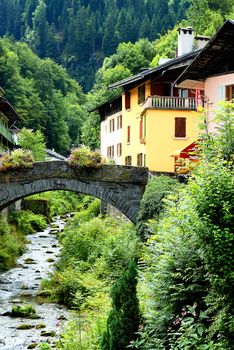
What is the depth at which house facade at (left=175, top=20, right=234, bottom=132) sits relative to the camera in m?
21.2

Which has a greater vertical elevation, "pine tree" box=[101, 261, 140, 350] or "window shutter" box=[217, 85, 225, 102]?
"window shutter" box=[217, 85, 225, 102]

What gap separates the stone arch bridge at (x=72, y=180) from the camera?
1293 inches

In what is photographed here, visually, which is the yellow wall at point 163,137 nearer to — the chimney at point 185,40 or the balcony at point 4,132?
the chimney at point 185,40

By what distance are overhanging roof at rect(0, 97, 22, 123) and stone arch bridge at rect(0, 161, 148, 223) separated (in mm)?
17011

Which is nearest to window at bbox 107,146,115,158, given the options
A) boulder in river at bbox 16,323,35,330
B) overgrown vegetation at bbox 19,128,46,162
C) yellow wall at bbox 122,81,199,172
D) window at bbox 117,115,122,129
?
window at bbox 117,115,122,129

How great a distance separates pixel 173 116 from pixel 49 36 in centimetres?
15209

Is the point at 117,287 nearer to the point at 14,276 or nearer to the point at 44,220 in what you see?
the point at 14,276

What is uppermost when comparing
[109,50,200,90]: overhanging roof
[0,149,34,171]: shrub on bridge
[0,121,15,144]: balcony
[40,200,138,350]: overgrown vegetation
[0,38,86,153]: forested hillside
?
[0,38,86,153]: forested hillside

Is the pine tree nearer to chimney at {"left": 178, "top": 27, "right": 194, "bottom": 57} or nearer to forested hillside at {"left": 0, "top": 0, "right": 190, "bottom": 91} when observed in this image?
chimney at {"left": 178, "top": 27, "right": 194, "bottom": 57}

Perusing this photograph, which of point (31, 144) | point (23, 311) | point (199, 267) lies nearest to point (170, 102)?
point (23, 311)

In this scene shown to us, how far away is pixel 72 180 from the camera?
3297 cm

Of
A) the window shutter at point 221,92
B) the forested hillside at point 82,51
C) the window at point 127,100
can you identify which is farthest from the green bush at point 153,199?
the forested hillside at point 82,51

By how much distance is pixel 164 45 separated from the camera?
87.3m

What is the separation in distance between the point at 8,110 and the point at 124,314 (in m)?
44.6
